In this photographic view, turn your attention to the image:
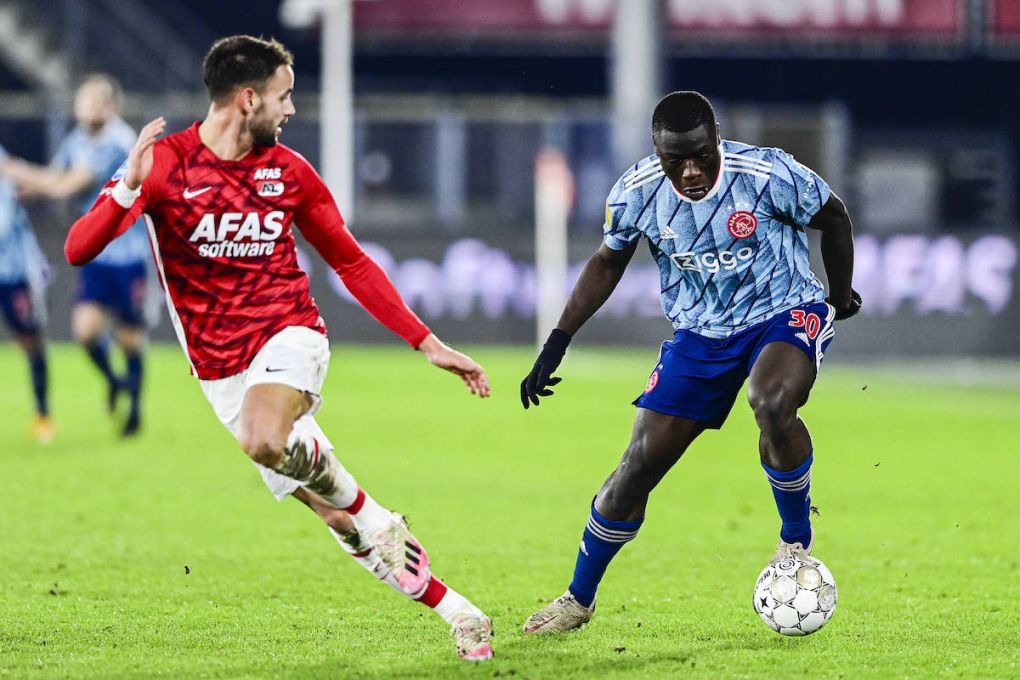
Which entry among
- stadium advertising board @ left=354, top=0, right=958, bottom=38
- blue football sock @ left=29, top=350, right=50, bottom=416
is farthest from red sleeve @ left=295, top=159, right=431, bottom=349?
stadium advertising board @ left=354, top=0, right=958, bottom=38

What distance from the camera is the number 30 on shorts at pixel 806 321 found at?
19.3 ft

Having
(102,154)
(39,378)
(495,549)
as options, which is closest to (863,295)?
(102,154)

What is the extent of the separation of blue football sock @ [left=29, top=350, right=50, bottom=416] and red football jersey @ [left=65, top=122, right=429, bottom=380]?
6.76 m

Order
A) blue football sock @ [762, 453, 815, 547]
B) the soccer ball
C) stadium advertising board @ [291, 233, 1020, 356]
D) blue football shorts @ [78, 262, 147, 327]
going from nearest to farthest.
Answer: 1. the soccer ball
2. blue football sock @ [762, 453, 815, 547]
3. blue football shorts @ [78, 262, 147, 327]
4. stadium advertising board @ [291, 233, 1020, 356]

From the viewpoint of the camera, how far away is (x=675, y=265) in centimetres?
595

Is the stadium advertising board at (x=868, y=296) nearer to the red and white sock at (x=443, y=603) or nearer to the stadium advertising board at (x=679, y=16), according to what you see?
the stadium advertising board at (x=679, y=16)

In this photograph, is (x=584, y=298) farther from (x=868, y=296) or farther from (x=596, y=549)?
(x=868, y=296)

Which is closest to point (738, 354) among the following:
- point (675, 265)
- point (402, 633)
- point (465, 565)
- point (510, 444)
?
point (675, 265)

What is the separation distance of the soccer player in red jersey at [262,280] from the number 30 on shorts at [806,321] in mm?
1161

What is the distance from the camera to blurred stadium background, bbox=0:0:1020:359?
2150 centimetres

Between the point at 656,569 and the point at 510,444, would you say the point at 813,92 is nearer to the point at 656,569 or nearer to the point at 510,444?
the point at 510,444

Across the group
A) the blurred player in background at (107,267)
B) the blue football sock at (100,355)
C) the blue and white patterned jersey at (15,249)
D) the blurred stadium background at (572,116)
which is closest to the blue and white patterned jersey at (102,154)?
the blurred player in background at (107,267)

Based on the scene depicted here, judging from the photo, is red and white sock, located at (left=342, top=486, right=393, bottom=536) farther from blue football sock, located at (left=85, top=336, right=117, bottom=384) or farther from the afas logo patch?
blue football sock, located at (left=85, top=336, right=117, bottom=384)

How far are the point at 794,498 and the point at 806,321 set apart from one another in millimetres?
625
